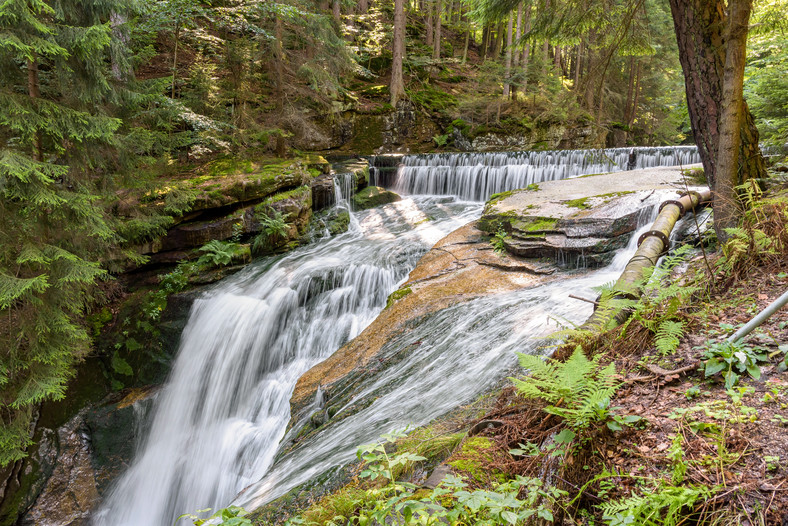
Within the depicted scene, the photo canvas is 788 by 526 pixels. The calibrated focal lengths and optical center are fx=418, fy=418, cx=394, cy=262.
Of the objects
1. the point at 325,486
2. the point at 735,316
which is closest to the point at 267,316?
the point at 325,486

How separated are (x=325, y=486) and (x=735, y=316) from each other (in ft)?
10.3

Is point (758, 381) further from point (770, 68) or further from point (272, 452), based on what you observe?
point (770, 68)

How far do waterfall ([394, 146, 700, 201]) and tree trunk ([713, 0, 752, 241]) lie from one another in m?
9.04

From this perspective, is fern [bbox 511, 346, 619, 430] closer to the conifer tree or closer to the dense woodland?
the dense woodland

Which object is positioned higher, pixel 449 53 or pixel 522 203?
pixel 449 53

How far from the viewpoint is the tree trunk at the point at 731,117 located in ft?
12.7

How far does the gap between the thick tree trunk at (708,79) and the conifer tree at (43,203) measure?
719cm

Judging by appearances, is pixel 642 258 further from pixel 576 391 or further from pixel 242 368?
pixel 242 368

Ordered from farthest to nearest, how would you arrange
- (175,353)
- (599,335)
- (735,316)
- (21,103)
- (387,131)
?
(387,131), (175,353), (21,103), (599,335), (735,316)

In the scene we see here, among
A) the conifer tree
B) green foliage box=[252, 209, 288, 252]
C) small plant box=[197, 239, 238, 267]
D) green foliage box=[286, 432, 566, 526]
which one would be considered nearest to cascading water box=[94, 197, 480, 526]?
small plant box=[197, 239, 238, 267]

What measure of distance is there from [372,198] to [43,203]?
8540 mm

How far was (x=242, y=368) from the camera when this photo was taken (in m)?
7.68

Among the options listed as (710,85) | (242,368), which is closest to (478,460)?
(710,85)

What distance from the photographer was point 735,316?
2.82 metres
